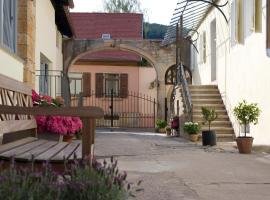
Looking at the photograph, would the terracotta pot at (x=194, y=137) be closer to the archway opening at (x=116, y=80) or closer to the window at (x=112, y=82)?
the archway opening at (x=116, y=80)

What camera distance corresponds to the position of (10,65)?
840 centimetres

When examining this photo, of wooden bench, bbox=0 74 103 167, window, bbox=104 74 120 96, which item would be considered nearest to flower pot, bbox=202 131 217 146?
wooden bench, bbox=0 74 103 167

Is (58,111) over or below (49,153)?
over

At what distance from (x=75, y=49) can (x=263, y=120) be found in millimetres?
15147

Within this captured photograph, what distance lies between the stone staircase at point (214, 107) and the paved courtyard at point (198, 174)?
4181 millimetres

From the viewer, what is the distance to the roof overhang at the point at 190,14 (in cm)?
1809

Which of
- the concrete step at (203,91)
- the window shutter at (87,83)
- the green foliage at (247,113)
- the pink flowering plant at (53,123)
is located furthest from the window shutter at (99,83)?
the pink flowering plant at (53,123)

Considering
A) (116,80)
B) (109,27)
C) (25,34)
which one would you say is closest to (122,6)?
(109,27)

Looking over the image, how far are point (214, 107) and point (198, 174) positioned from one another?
1010cm

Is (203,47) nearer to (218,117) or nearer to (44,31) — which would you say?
(218,117)

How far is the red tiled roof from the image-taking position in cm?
3419

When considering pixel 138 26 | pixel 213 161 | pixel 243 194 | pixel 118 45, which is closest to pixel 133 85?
pixel 138 26

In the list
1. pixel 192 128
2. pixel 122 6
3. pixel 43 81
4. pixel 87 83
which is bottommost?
pixel 192 128

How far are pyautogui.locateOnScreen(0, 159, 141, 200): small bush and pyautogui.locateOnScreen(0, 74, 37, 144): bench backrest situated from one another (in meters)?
1.70
